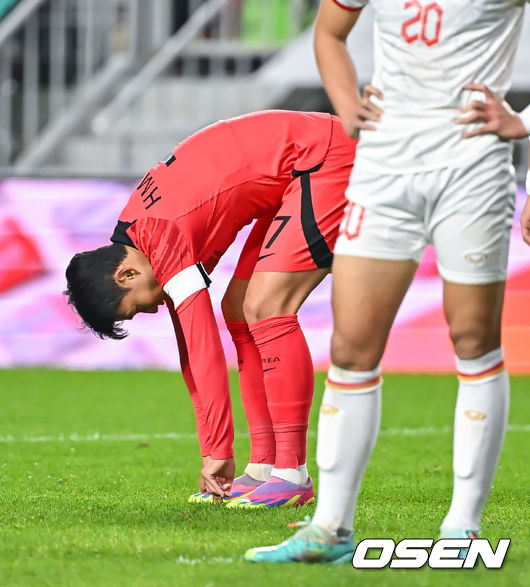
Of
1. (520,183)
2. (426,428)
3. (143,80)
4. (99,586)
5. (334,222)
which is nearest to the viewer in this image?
(99,586)

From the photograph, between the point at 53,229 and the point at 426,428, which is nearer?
the point at 426,428

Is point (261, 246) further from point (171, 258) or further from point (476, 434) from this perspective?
point (476, 434)

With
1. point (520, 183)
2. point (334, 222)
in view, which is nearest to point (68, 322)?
point (520, 183)

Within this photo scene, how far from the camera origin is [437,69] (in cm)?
306

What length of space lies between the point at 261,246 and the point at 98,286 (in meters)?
0.65

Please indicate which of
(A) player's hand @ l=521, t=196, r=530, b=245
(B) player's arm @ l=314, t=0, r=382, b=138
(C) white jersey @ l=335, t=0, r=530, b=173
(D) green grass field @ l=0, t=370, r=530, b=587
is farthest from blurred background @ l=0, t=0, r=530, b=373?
(C) white jersey @ l=335, t=0, r=530, b=173

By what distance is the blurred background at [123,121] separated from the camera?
10.1 metres

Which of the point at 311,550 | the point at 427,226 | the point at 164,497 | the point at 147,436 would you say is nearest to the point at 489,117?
the point at 427,226

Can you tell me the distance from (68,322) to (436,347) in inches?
118

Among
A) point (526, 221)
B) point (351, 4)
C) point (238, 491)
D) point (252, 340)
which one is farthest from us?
point (252, 340)

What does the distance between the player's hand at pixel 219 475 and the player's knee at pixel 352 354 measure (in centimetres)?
105

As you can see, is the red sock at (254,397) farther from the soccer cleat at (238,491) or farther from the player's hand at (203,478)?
the player's hand at (203,478)

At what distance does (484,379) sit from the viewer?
317 cm

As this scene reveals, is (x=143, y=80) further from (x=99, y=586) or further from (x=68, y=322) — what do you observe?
(x=99, y=586)
